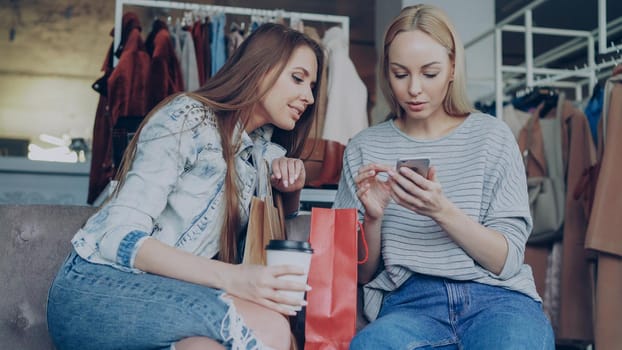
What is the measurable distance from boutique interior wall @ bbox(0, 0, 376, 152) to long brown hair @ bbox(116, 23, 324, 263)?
488 centimetres

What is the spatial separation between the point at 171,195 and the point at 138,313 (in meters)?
0.37

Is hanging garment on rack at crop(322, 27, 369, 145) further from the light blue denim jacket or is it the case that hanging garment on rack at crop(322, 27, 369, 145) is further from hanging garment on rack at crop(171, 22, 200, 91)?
the light blue denim jacket

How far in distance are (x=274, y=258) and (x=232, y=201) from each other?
371mm

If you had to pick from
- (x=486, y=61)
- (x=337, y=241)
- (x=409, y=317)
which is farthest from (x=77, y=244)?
(x=486, y=61)

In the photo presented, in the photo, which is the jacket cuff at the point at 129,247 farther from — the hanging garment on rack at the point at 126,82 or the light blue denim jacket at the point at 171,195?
the hanging garment on rack at the point at 126,82

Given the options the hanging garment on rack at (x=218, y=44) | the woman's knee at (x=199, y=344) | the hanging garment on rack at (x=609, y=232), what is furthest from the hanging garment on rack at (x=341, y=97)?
the woman's knee at (x=199, y=344)

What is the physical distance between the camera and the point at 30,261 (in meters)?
2.02

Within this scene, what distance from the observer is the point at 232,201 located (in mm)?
1904

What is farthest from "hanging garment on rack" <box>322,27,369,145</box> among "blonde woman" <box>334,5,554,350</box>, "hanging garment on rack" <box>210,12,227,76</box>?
"blonde woman" <box>334,5,554,350</box>

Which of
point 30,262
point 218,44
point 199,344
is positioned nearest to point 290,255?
point 199,344

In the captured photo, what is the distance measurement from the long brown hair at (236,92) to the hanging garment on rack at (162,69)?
1.88m

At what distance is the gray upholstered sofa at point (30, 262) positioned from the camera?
6.40ft

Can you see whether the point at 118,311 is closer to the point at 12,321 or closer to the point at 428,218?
the point at 12,321

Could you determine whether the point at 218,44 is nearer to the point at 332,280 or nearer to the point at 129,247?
the point at 332,280
